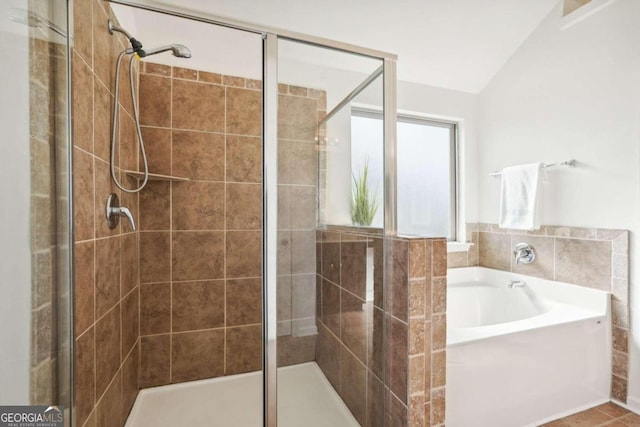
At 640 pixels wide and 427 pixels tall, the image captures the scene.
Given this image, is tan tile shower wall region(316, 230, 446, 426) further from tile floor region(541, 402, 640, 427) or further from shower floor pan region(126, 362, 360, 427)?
tile floor region(541, 402, 640, 427)

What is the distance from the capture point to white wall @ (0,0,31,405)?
677 mm

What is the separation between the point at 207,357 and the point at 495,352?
179 cm

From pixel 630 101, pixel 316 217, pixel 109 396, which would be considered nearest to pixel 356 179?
pixel 316 217

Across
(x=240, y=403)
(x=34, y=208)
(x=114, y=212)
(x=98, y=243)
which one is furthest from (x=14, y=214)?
(x=240, y=403)

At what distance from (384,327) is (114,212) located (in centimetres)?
142

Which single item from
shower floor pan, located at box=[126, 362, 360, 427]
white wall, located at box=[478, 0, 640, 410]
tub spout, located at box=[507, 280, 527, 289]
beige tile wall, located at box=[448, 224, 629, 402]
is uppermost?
white wall, located at box=[478, 0, 640, 410]

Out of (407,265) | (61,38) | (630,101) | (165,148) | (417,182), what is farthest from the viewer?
(417,182)

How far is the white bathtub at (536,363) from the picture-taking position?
1.25m

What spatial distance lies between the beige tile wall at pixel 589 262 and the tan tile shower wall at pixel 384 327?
1.36 metres

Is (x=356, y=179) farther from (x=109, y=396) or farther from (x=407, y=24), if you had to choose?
(x=109, y=396)

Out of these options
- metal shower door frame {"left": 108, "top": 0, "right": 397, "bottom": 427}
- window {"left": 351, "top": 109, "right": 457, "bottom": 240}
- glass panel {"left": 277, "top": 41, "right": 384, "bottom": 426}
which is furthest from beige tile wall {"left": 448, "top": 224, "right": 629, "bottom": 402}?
metal shower door frame {"left": 108, "top": 0, "right": 397, "bottom": 427}

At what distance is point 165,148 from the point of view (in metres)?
1.84

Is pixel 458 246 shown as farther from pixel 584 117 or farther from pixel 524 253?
pixel 584 117

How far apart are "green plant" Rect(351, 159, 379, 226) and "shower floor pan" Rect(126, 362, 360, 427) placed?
722mm
